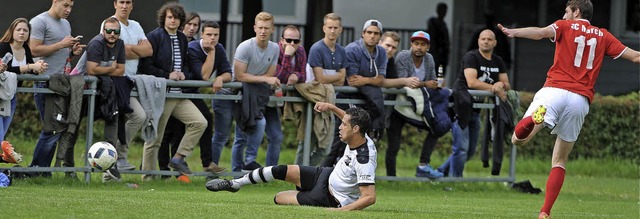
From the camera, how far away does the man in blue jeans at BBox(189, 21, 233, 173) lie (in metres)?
16.2

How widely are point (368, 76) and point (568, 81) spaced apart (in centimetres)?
469

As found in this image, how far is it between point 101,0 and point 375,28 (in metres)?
4.18

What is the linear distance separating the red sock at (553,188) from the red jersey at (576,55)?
736 mm

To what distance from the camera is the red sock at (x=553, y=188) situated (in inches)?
483

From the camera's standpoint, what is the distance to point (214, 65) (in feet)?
53.4

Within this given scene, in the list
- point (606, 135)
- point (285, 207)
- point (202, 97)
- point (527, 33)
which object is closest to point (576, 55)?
point (527, 33)

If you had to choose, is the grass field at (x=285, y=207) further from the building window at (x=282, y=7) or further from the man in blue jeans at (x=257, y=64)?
the building window at (x=282, y=7)

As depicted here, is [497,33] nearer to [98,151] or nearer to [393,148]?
[393,148]

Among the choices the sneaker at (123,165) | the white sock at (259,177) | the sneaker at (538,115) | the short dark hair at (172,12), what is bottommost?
the sneaker at (123,165)

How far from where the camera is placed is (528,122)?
A: 11992 mm

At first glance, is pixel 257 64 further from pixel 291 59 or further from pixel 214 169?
pixel 214 169

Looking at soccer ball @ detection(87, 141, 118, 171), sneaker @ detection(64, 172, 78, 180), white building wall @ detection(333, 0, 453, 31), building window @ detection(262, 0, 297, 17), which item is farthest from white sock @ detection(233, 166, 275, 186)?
white building wall @ detection(333, 0, 453, 31)

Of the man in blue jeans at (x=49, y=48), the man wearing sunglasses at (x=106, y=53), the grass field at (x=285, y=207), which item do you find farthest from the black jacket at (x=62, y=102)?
the grass field at (x=285, y=207)

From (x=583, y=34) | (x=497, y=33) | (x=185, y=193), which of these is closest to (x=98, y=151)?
(x=185, y=193)
